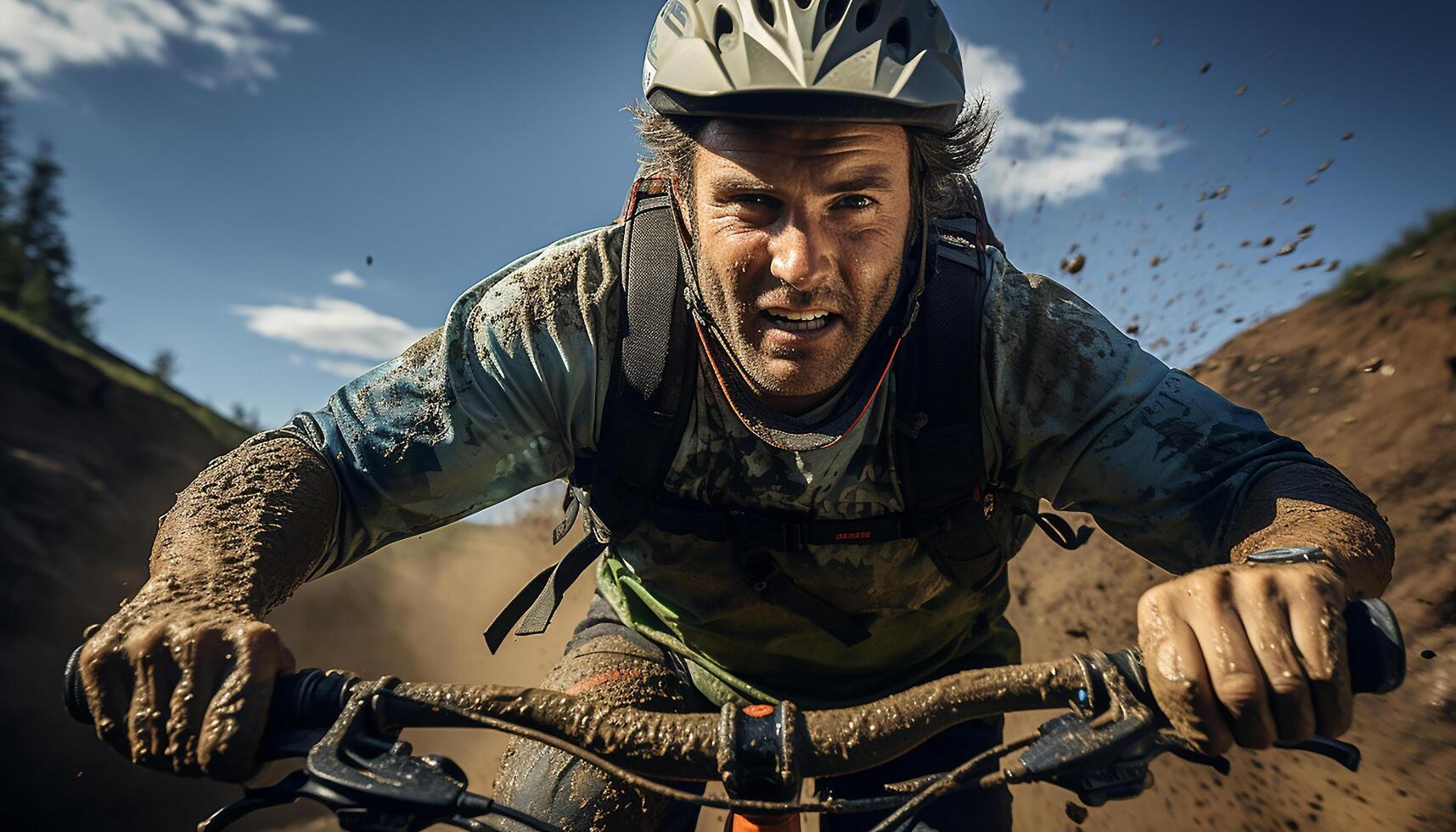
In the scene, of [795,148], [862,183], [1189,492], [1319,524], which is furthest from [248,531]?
[1319,524]

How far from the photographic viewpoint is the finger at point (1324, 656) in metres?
1.55

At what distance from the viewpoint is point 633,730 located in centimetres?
163

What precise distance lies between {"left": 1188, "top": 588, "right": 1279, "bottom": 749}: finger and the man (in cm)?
78

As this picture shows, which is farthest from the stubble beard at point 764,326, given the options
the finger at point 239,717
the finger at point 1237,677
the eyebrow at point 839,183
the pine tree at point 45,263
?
the pine tree at point 45,263

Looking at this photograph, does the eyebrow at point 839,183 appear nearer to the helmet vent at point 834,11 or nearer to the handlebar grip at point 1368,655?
the helmet vent at point 834,11

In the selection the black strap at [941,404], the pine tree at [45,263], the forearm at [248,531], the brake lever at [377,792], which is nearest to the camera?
the brake lever at [377,792]

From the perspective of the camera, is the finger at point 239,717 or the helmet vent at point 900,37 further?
the helmet vent at point 900,37

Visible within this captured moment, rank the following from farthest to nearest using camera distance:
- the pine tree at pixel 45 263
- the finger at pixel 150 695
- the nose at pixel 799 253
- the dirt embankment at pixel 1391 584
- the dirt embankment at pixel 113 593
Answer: the pine tree at pixel 45 263 < the dirt embankment at pixel 113 593 < the dirt embankment at pixel 1391 584 < the nose at pixel 799 253 < the finger at pixel 150 695

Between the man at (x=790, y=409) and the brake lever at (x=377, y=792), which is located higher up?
the man at (x=790, y=409)

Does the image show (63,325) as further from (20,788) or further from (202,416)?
(20,788)

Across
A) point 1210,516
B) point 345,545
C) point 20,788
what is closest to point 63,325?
point 20,788

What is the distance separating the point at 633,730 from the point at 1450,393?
6.99 m

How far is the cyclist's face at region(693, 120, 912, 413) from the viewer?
2.50m

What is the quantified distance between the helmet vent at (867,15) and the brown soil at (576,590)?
483 centimetres
